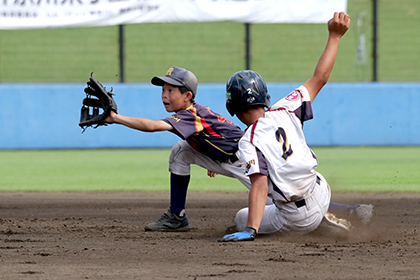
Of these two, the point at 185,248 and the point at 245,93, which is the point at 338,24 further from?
the point at 185,248

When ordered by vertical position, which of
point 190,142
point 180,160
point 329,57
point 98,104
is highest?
point 329,57

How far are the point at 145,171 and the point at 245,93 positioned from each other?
18.5ft

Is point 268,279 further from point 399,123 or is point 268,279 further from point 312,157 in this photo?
point 399,123

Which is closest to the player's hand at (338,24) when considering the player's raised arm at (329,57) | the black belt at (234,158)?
the player's raised arm at (329,57)

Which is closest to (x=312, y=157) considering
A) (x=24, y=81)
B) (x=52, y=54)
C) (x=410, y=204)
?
(x=410, y=204)

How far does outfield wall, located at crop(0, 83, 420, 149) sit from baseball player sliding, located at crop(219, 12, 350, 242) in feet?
27.6

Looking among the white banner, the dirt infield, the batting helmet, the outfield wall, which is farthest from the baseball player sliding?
the white banner

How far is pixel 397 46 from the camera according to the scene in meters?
19.0

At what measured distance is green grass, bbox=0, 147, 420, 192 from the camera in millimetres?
8414

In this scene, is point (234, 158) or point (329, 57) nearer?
point (329, 57)

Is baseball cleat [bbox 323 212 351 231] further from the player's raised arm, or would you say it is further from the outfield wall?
the outfield wall

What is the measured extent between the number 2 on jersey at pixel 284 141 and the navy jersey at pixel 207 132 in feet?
2.58

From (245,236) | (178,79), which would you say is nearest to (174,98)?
(178,79)

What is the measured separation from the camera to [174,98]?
17.4 feet
